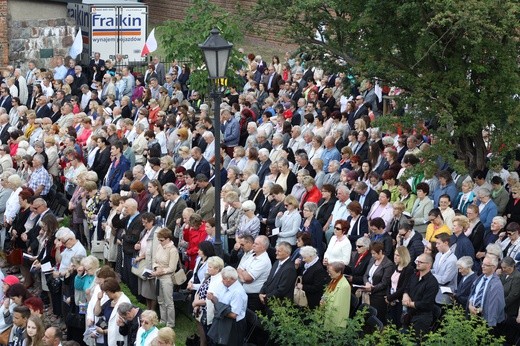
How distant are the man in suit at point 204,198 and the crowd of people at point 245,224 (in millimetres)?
27

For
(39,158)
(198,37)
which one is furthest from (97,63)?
(39,158)

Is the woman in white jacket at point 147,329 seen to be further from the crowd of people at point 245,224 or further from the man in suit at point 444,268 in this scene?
the man in suit at point 444,268

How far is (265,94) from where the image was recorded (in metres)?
27.6

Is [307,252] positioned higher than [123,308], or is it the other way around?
[307,252]

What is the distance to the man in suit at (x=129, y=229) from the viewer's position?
53.1 ft

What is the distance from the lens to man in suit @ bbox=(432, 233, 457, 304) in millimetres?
14000

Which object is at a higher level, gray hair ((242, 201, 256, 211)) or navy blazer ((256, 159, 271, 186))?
gray hair ((242, 201, 256, 211))

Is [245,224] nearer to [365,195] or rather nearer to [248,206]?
[248,206]

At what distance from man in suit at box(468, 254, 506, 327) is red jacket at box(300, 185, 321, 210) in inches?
176

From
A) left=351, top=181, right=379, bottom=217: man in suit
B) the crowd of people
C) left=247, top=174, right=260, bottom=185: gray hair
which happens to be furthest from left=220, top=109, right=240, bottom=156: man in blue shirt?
left=351, top=181, right=379, bottom=217: man in suit

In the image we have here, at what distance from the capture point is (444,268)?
46.0ft

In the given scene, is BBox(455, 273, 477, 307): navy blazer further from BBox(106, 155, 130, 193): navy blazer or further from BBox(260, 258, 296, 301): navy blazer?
BBox(106, 155, 130, 193): navy blazer

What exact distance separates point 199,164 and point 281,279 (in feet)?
21.0

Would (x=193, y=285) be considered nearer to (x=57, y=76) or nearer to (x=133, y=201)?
(x=133, y=201)
